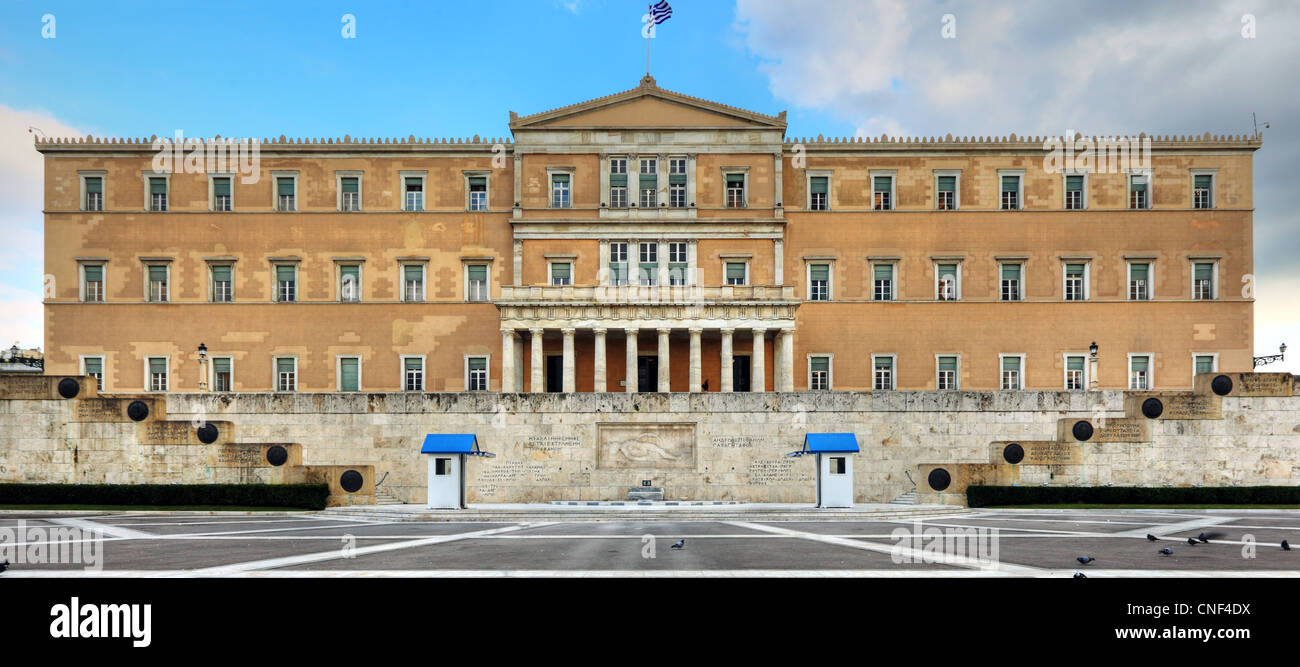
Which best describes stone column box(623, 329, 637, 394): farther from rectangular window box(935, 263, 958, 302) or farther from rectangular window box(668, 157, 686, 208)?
rectangular window box(935, 263, 958, 302)

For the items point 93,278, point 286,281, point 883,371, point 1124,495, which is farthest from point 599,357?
point 93,278

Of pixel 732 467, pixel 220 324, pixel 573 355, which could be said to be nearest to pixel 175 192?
pixel 220 324

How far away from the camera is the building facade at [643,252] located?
4725 centimetres

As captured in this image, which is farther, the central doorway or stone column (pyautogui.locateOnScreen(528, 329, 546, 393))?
the central doorway

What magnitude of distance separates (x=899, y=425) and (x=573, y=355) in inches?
714

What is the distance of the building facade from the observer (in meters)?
47.2

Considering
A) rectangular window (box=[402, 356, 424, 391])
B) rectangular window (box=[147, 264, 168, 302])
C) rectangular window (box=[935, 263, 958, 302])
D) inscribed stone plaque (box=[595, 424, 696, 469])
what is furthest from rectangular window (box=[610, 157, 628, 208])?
rectangular window (box=[147, 264, 168, 302])

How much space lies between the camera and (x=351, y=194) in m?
48.4

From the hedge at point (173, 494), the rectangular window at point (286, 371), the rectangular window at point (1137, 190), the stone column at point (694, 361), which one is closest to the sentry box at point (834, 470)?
the stone column at point (694, 361)

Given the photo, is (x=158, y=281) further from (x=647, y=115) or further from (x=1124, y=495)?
(x=1124, y=495)

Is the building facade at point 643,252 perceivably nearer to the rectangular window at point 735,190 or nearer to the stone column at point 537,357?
the rectangular window at point 735,190

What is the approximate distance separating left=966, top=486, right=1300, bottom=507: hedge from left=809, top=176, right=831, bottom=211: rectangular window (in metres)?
23.6

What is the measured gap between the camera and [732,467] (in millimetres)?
31406
